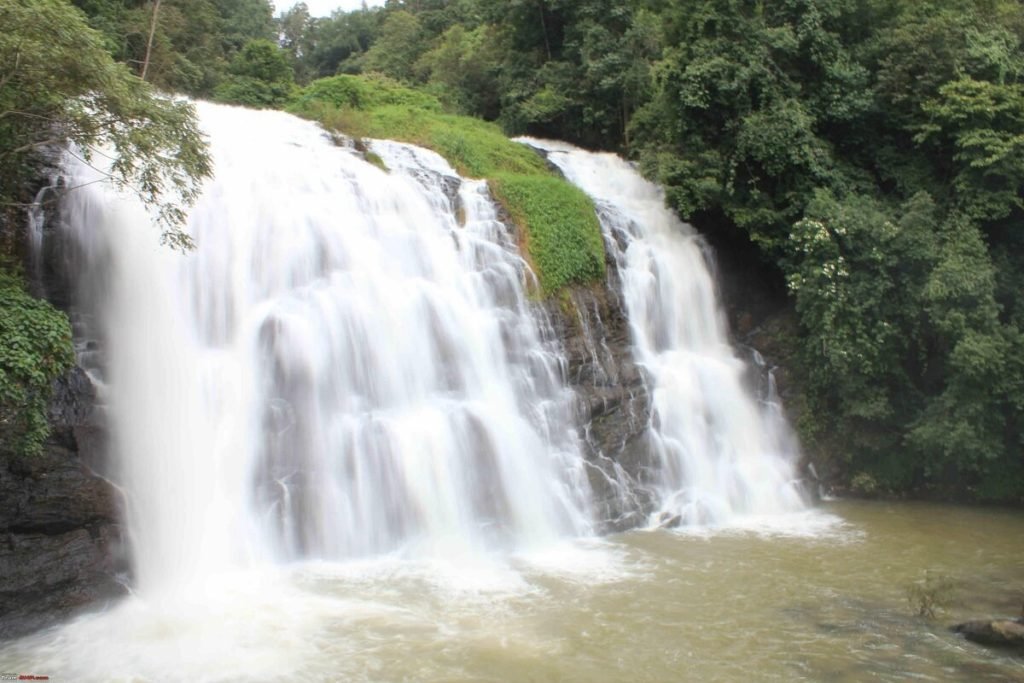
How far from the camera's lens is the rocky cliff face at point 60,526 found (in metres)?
8.51

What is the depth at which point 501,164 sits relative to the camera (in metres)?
17.1

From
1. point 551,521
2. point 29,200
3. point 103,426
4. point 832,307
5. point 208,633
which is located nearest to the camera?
point 208,633

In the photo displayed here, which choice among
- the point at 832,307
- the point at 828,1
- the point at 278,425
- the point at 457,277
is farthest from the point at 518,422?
the point at 828,1

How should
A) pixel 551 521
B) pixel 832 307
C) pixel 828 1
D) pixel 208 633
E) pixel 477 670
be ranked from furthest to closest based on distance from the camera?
pixel 828 1
pixel 832 307
pixel 551 521
pixel 208 633
pixel 477 670

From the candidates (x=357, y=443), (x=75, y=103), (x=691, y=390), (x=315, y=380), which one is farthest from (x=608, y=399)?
(x=75, y=103)

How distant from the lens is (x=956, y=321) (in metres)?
13.9

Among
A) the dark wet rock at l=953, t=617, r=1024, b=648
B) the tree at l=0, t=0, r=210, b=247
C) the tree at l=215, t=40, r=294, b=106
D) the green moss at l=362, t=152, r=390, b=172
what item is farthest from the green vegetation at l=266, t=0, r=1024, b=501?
the tree at l=0, t=0, r=210, b=247

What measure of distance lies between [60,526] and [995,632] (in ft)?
30.9

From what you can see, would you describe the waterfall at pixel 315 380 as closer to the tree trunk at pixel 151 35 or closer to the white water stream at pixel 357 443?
the white water stream at pixel 357 443

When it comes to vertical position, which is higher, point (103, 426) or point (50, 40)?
point (50, 40)

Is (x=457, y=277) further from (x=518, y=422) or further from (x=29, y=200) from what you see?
(x=29, y=200)

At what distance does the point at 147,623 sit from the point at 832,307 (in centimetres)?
1167

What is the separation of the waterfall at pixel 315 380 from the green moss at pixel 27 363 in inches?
52.0

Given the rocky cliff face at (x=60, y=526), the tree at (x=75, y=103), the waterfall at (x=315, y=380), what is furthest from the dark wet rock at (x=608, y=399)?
the rocky cliff face at (x=60, y=526)
